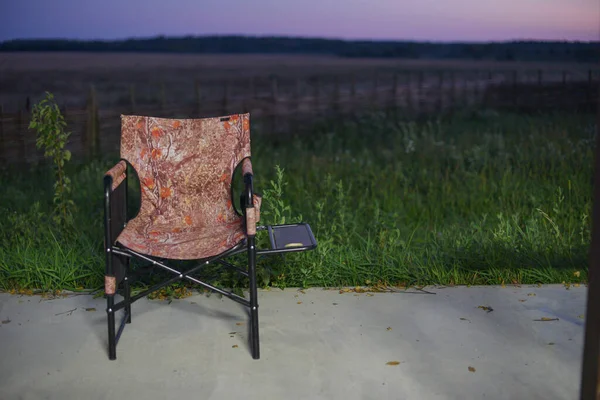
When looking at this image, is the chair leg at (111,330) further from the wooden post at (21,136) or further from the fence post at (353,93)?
the fence post at (353,93)

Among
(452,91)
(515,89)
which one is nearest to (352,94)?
(452,91)

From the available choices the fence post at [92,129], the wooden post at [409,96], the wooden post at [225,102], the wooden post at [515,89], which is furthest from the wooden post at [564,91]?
the fence post at [92,129]

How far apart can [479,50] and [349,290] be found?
2549cm

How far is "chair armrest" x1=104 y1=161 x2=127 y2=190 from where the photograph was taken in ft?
10.9

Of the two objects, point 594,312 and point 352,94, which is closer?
point 594,312

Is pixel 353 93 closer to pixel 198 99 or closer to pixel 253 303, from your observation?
pixel 198 99

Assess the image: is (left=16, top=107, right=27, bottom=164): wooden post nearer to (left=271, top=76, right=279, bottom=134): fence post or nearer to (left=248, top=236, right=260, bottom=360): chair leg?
(left=271, top=76, right=279, bottom=134): fence post

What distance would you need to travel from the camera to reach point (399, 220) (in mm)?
6227

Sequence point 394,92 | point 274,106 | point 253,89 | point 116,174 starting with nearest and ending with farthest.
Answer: point 116,174, point 274,106, point 253,89, point 394,92

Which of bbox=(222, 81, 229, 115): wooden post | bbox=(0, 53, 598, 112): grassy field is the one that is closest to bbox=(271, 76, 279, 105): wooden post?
bbox=(0, 53, 598, 112): grassy field

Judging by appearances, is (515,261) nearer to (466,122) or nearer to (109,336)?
(109,336)

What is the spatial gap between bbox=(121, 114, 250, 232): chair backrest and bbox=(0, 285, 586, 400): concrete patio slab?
17.7 inches

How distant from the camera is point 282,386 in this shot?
310 centimetres

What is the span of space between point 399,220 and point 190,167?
8.64 ft
